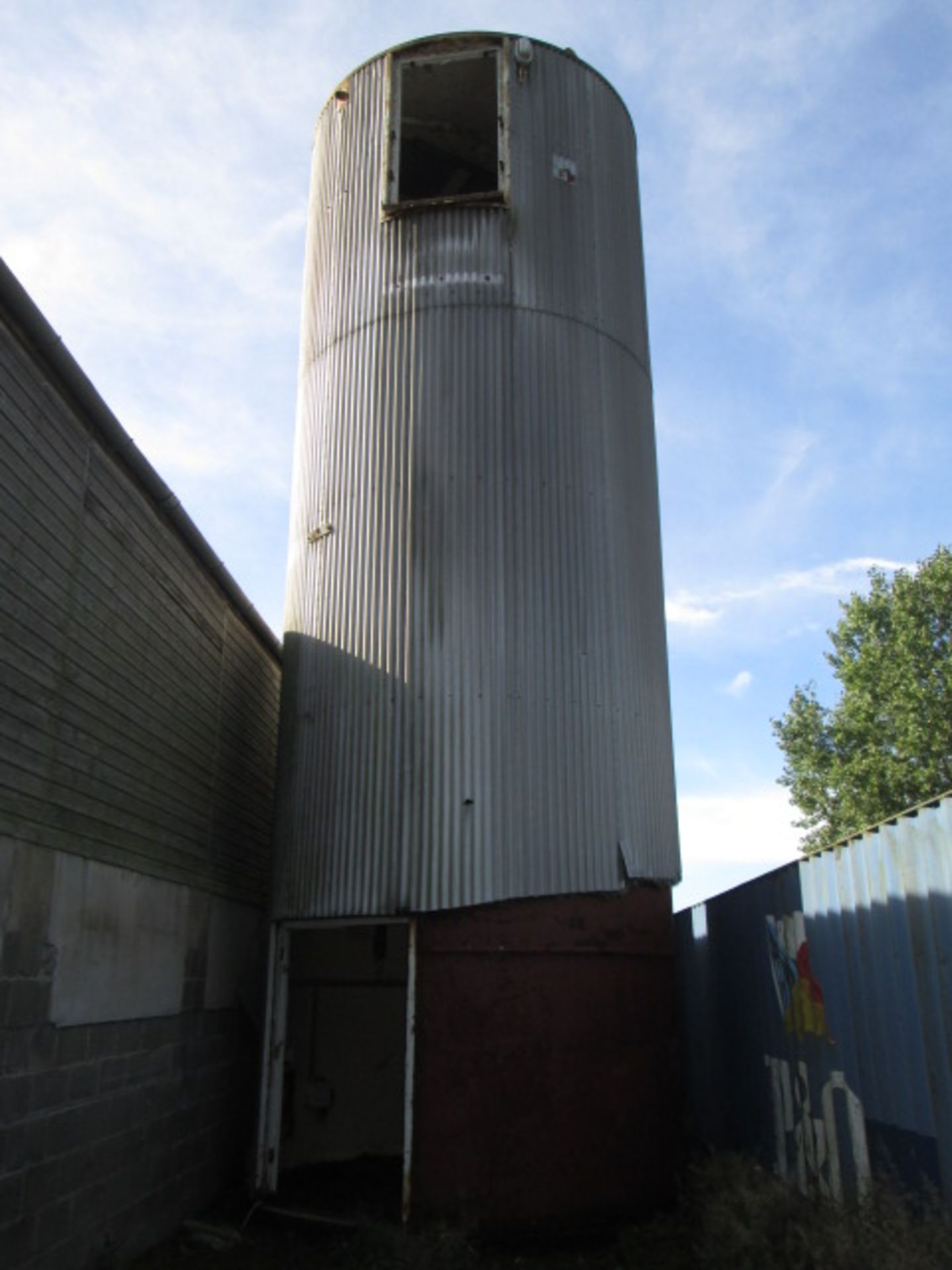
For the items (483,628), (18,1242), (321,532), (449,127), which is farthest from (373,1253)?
(449,127)

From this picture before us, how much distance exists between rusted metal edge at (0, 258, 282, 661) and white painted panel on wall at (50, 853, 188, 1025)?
3.15 m

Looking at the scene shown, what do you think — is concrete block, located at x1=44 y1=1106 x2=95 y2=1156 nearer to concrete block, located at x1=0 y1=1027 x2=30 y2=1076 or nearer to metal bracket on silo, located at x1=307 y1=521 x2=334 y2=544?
concrete block, located at x1=0 y1=1027 x2=30 y2=1076

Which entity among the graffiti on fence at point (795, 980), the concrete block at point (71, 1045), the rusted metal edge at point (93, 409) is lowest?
the concrete block at point (71, 1045)

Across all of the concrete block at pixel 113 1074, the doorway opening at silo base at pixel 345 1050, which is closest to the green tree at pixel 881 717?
the doorway opening at silo base at pixel 345 1050

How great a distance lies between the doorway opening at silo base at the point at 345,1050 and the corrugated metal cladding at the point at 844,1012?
3.60m

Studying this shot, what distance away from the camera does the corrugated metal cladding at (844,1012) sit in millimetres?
6219

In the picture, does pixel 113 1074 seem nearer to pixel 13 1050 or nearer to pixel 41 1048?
pixel 41 1048

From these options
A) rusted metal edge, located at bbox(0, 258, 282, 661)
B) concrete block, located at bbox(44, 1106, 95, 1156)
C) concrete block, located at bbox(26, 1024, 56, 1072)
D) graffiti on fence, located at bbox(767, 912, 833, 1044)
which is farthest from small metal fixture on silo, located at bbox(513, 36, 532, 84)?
concrete block, located at bbox(44, 1106, 95, 1156)

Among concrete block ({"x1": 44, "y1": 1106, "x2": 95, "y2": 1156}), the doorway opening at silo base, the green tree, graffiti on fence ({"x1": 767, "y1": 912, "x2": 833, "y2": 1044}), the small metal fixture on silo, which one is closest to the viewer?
concrete block ({"x1": 44, "y1": 1106, "x2": 95, "y2": 1156})

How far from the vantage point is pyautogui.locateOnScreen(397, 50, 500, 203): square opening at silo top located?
12.7 meters

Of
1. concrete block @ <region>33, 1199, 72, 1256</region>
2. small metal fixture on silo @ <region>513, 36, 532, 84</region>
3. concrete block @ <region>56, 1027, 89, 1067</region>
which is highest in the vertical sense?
small metal fixture on silo @ <region>513, 36, 532, 84</region>

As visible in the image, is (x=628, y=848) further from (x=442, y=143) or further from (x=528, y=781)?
(x=442, y=143)

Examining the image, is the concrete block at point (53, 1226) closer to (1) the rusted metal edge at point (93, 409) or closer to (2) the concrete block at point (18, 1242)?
(2) the concrete block at point (18, 1242)

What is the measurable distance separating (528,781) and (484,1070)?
245 centimetres
